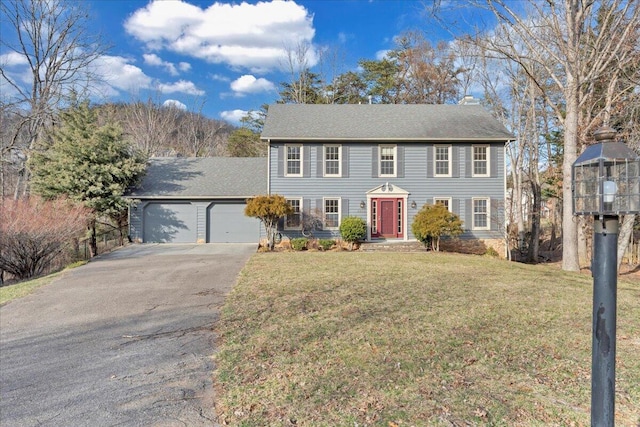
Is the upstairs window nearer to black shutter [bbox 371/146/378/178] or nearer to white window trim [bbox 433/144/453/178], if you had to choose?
white window trim [bbox 433/144/453/178]

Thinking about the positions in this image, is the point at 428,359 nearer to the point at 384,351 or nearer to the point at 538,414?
the point at 384,351

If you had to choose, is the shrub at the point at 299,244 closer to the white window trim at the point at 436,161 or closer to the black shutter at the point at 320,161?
the black shutter at the point at 320,161

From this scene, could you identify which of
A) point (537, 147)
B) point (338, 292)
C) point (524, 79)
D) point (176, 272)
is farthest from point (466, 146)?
point (176, 272)

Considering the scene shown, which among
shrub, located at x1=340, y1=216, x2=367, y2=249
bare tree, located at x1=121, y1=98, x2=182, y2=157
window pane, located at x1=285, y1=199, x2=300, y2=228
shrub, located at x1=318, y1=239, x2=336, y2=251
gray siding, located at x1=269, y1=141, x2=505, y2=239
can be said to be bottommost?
shrub, located at x1=318, y1=239, x2=336, y2=251

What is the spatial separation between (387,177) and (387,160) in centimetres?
77

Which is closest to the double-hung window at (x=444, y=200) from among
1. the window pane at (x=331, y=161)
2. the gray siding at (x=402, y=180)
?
the gray siding at (x=402, y=180)

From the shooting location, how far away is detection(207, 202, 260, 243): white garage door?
1642 centimetres

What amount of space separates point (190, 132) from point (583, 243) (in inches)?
1239

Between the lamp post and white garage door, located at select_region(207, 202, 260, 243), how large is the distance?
594 inches

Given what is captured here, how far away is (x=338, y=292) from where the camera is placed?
664cm

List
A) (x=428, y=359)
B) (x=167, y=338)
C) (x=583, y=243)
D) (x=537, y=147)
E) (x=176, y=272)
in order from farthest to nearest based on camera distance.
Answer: (x=537, y=147)
(x=583, y=243)
(x=176, y=272)
(x=167, y=338)
(x=428, y=359)

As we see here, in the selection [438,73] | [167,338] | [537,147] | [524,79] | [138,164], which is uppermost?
[438,73]

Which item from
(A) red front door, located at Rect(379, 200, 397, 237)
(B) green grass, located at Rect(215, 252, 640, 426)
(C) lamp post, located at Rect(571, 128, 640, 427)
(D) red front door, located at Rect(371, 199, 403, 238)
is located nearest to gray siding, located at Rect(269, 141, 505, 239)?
(D) red front door, located at Rect(371, 199, 403, 238)

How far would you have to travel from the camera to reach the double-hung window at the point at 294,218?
51.1 feet
